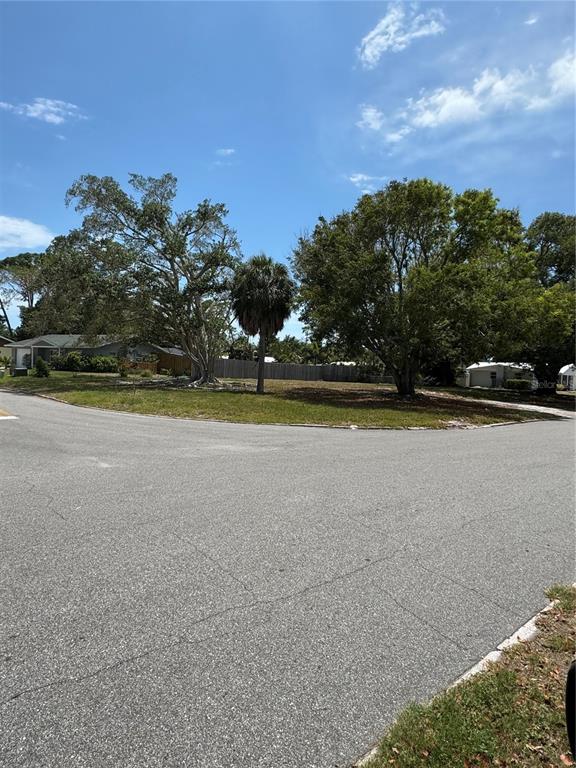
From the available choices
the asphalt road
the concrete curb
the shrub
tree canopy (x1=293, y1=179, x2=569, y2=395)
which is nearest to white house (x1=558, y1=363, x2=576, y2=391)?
tree canopy (x1=293, y1=179, x2=569, y2=395)

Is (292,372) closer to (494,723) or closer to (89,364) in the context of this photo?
(89,364)

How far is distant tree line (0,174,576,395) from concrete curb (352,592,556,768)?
17861mm

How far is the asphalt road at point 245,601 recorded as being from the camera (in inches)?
82.7

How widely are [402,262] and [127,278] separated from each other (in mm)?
15370

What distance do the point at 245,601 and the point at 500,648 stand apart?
63.2 inches

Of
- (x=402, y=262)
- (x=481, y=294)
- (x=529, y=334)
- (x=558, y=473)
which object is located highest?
(x=402, y=262)

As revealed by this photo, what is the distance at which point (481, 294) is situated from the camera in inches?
774

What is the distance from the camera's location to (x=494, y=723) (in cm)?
215

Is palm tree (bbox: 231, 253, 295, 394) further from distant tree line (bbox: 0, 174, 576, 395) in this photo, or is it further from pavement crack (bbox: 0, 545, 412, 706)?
pavement crack (bbox: 0, 545, 412, 706)

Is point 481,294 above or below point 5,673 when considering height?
above

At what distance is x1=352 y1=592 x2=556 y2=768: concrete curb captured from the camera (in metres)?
2.06

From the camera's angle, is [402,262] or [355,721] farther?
[402,262]

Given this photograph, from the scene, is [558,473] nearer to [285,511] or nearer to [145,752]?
[285,511]

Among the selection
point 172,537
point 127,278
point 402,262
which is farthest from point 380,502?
point 127,278
